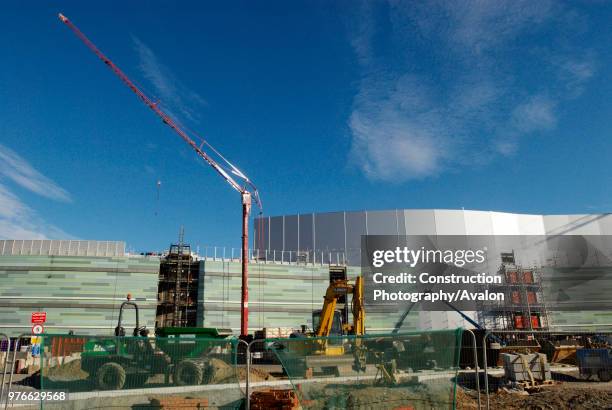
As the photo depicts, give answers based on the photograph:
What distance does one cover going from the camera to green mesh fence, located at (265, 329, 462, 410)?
8.93 m

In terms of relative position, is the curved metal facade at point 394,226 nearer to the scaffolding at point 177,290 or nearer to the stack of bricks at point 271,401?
the scaffolding at point 177,290

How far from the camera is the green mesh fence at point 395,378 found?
8.93 meters

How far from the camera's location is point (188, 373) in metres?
10.7

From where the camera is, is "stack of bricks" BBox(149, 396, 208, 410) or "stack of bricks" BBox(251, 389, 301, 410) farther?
"stack of bricks" BBox(251, 389, 301, 410)

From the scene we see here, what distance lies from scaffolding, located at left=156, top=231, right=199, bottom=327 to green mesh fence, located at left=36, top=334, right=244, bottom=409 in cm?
4116

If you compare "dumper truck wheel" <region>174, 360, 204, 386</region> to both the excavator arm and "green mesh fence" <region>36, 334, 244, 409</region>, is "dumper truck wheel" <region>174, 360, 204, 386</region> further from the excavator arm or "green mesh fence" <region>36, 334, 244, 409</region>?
the excavator arm

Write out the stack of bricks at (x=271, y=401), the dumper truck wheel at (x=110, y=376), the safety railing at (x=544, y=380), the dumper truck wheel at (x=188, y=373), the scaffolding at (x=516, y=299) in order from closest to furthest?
the dumper truck wheel at (x=110, y=376)
the dumper truck wheel at (x=188, y=373)
the stack of bricks at (x=271, y=401)
the safety railing at (x=544, y=380)
the scaffolding at (x=516, y=299)

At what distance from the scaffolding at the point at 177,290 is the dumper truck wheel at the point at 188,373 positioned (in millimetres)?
41653

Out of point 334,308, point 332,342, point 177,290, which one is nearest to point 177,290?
point 177,290

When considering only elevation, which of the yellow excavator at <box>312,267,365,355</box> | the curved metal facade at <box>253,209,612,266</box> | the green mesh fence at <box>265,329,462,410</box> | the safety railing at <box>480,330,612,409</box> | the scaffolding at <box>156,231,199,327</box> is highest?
the curved metal facade at <box>253,209,612,266</box>

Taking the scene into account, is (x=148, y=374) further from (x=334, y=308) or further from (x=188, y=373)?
(x=334, y=308)

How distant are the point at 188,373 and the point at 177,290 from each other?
42.3 m

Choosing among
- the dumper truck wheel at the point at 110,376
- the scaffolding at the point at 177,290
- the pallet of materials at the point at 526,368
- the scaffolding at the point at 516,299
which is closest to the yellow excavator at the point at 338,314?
the pallet of materials at the point at 526,368

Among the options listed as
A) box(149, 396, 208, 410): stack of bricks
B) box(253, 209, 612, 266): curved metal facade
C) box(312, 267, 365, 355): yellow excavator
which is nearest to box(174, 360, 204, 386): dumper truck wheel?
box(149, 396, 208, 410): stack of bricks
